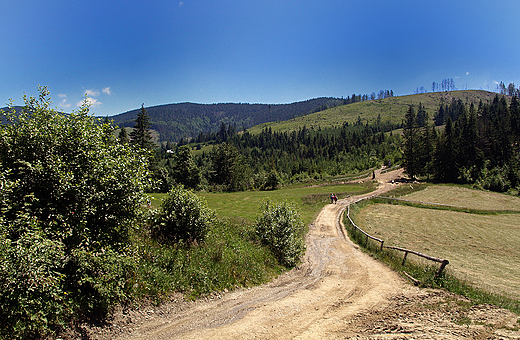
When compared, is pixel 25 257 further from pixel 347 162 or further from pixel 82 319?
pixel 347 162

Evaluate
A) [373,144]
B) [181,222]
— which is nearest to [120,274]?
[181,222]

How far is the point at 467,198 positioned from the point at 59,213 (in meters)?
72.1

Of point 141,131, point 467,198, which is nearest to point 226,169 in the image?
point 141,131

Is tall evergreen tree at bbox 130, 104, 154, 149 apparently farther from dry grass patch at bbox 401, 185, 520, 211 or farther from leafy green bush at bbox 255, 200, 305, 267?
dry grass patch at bbox 401, 185, 520, 211

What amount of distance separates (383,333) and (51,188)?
39.1 feet

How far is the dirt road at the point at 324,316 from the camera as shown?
317 inches

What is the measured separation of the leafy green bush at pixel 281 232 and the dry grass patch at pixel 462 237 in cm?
1116

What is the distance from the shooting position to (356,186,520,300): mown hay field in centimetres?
1816

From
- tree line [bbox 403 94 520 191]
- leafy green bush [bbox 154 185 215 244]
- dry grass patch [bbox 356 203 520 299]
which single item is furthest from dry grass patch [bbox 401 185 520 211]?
leafy green bush [bbox 154 185 215 244]

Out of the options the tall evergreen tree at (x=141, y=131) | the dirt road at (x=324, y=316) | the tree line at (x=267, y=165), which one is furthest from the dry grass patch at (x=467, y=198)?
the tall evergreen tree at (x=141, y=131)

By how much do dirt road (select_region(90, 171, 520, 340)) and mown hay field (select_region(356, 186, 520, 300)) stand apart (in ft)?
24.8

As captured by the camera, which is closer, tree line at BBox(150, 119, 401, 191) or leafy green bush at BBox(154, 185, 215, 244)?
leafy green bush at BBox(154, 185, 215, 244)

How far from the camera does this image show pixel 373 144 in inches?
6565

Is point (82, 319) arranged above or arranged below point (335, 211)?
above
